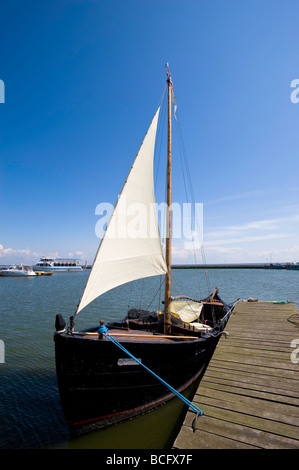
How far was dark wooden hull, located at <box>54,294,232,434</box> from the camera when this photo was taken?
631 centimetres

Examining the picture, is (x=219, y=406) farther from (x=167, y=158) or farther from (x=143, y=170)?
(x=167, y=158)

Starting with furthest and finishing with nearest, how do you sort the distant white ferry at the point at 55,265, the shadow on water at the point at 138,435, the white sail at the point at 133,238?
1. the distant white ferry at the point at 55,265
2. the white sail at the point at 133,238
3. the shadow on water at the point at 138,435

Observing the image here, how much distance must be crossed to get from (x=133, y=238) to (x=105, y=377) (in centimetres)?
453

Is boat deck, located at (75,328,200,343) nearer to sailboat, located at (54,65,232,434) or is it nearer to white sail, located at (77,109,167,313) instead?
sailboat, located at (54,65,232,434)

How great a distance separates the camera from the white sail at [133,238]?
698cm

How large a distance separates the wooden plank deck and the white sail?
406cm

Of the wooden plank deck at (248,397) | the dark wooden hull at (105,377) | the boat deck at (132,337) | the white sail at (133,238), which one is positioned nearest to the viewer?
the wooden plank deck at (248,397)

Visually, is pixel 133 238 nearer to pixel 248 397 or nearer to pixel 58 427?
pixel 248 397

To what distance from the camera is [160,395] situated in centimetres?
770

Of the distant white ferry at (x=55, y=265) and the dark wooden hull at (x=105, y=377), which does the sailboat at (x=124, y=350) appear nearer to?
the dark wooden hull at (x=105, y=377)

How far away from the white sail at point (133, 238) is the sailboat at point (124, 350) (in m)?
0.03

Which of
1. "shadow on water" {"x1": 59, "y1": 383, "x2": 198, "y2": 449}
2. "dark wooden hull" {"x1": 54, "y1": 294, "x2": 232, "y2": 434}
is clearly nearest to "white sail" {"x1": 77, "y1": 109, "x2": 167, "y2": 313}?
"dark wooden hull" {"x1": 54, "y1": 294, "x2": 232, "y2": 434}

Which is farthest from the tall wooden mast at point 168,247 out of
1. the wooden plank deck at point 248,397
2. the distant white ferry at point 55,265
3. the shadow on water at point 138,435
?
the distant white ferry at point 55,265
